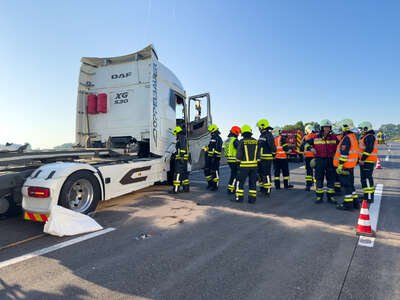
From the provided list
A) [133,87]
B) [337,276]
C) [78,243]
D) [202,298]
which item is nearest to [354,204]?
[337,276]

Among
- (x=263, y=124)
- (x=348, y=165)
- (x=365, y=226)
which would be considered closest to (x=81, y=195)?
(x=263, y=124)

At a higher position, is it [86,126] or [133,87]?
[133,87]

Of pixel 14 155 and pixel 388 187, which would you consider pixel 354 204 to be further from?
pixel 14 155

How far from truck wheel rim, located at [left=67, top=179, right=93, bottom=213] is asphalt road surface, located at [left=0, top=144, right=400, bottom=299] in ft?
1.50

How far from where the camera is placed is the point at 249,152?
6.48m

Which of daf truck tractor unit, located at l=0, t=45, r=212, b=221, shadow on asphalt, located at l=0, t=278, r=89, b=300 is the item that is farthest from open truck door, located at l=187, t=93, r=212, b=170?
shadow on asphalt, located at l=0, t=278, r=89, b=300

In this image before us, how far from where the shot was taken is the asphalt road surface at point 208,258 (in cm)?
261

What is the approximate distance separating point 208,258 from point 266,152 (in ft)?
15.0

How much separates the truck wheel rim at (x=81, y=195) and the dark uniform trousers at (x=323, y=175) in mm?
5003

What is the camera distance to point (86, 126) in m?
7.64

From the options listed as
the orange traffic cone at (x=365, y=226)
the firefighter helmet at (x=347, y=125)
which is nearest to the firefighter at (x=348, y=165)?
the firefighter helmet at (x=347, y=125)

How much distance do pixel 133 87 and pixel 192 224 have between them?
13.9ft

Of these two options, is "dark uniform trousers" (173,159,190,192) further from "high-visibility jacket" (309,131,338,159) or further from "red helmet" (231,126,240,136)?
"high-visibility jacket" (309,131,338,159)

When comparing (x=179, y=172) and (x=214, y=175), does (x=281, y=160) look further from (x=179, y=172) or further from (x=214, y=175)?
(x=179, y=172)
